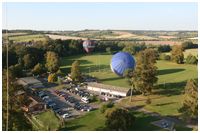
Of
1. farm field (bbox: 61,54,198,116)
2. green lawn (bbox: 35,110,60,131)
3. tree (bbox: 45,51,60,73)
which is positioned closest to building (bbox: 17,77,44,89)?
tree (bbox: 45,51,60,73)

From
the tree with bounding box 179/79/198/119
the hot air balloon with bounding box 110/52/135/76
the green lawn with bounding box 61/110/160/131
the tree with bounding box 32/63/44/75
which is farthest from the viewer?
the tree with bounding box 32/63/44/75

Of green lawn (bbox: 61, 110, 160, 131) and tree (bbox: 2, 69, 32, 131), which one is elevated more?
tree (bbox: 2, 69, 32, 131)

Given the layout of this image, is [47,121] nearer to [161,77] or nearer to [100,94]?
[100,94]

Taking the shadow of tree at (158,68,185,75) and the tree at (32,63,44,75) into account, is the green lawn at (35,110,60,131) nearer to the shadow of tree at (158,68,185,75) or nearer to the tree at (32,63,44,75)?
the tree at (32,63,44,75)

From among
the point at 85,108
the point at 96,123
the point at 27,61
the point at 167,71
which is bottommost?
the point at 96,123

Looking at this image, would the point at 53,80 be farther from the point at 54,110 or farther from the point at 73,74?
the point at 54,110

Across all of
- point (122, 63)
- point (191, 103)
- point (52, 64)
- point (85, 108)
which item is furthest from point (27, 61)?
point (191, 103)

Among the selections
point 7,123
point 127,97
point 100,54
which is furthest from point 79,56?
point 7,123

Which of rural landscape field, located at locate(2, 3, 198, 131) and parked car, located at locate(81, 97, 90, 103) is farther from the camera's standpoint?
parked car, located at locate(81, 97, 90, 103)
